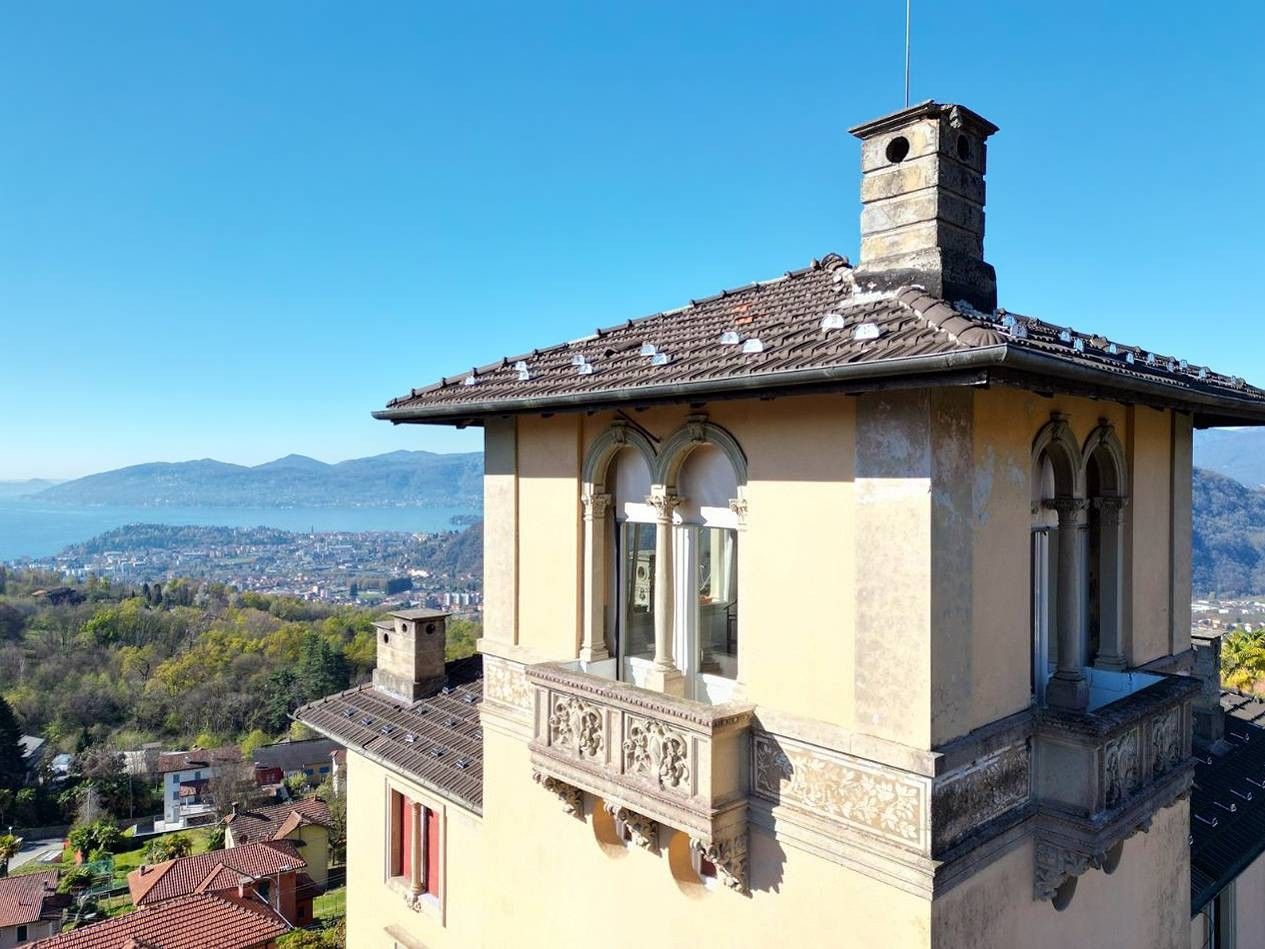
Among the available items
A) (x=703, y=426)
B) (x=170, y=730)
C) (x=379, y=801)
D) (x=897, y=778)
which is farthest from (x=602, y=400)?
(x=170, y=730)

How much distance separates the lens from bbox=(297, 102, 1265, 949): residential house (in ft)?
19.2

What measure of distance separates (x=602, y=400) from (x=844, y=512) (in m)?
2.27

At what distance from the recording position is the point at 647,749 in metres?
7.05

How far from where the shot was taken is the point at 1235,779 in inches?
500

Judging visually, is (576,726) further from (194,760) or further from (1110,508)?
(194,760)

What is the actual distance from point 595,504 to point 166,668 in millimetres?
111843

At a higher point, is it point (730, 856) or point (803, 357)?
point (803, 357)

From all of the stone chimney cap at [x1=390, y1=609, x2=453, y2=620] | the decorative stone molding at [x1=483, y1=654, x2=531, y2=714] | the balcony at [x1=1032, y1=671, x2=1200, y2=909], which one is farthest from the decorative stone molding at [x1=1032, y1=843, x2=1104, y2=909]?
the stone chimney cap at [x1=390, y1=609, x2=453, y2=620]

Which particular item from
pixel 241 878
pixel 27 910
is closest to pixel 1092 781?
pixel 241 878

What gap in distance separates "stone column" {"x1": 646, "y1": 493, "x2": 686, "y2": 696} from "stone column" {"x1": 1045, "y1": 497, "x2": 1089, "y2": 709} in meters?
3.63

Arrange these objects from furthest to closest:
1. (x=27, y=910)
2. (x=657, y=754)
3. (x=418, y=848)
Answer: (x=27, y=910) < (x=418, y=848) < (x=657, y=754)

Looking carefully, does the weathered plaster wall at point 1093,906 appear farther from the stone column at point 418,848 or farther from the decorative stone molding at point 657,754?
the stone column at point 418,848

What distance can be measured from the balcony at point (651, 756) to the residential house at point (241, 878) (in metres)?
35.4

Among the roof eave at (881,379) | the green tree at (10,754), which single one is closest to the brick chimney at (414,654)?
the roof eave at (881,379)
